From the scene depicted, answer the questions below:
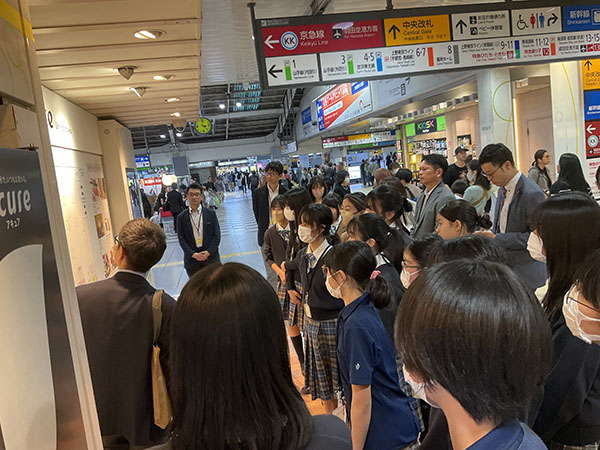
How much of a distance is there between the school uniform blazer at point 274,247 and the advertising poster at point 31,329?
2539 millimetres

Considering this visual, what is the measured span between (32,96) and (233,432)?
1.34 m

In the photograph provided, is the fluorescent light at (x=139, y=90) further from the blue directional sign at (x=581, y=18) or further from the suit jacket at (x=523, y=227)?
the blue directional sign at (x=581, y=18)

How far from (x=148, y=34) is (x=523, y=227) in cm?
269

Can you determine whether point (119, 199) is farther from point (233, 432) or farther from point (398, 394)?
point (233, 432)

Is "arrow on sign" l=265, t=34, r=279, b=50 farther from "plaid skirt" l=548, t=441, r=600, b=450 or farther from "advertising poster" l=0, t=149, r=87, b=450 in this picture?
"plaid skirt" l=548, t=441, r=600, b=450

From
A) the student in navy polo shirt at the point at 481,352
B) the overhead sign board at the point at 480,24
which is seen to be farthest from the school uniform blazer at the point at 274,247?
the student in navy polo shirt at the point at 481,352

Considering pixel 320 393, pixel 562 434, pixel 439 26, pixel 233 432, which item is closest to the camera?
pixel 233 432

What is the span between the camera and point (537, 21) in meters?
4.24

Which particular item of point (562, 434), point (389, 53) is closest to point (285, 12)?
point (389, 53)

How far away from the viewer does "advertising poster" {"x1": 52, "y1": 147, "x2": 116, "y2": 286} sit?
3.32 m

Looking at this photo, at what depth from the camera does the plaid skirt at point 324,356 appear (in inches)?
103

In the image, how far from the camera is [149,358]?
1.80 metres

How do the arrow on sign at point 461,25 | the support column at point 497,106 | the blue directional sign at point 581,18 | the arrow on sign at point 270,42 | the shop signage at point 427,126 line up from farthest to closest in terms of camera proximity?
the shop signage at point 427,126
the support column at point 497,106
the blue directional sign at point 581,18
the arrow on sign at point 461,25
the arrow on sign at point 270,42

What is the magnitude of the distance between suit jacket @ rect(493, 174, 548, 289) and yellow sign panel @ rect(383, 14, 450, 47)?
1.78m
